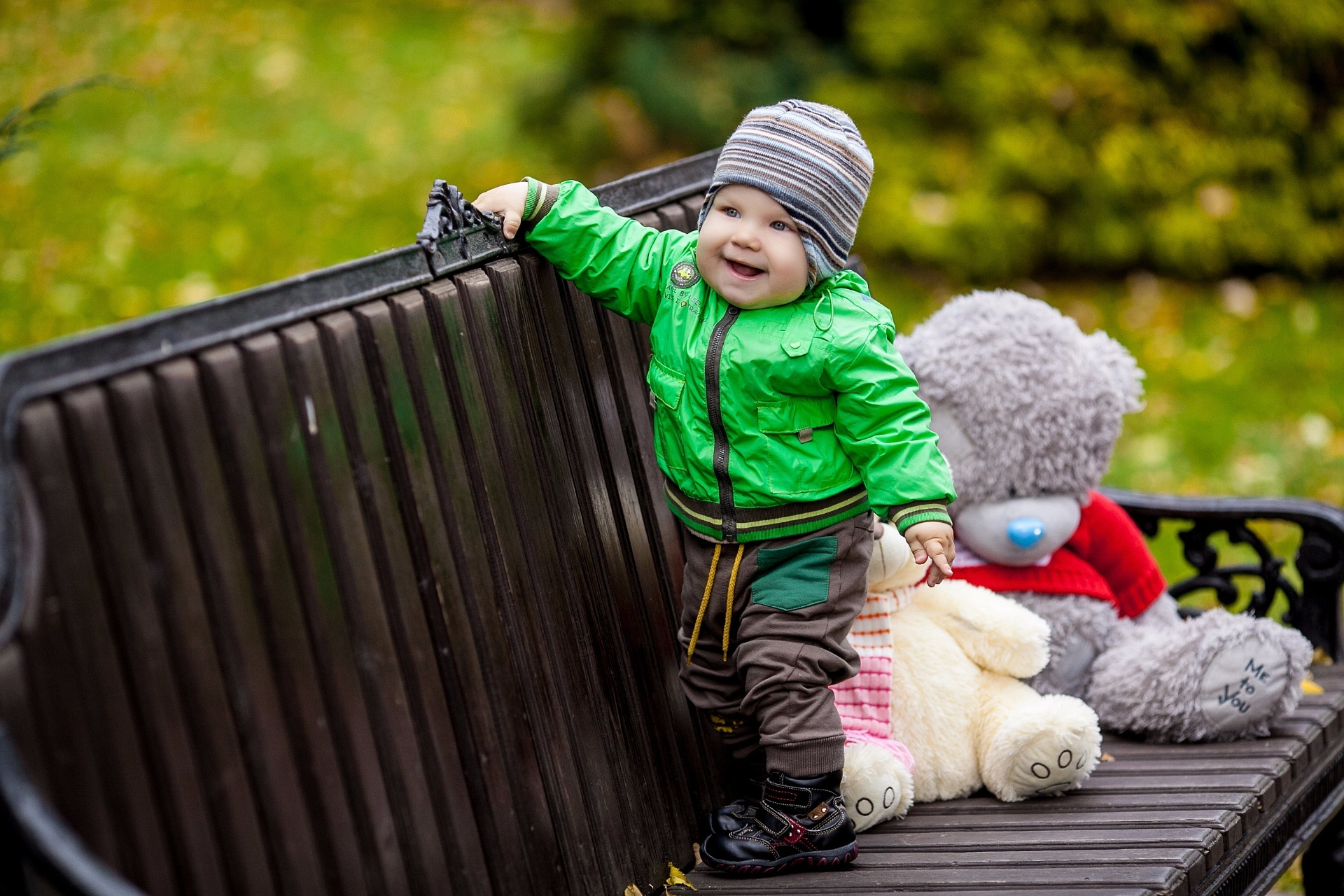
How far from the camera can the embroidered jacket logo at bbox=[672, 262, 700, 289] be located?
2.48 m

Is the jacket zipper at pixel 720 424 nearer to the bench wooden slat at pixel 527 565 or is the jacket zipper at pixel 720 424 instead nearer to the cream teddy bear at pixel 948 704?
the bench wooden slat at pixel 527 565

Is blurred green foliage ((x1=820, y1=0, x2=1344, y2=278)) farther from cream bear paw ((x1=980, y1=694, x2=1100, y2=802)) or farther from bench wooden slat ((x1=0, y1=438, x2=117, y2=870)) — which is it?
bench wooden slat ((x1=0, y1=438, x2=117, y2=870))

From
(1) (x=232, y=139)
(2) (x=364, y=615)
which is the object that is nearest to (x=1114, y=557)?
(2) (x=364, y=615)

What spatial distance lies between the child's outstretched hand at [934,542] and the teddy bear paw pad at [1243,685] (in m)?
0.98

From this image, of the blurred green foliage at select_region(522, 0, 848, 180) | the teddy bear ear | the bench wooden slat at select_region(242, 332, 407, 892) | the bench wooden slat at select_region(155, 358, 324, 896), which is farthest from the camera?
the blurred green foliage at select_region(522, 0, 848, 180)

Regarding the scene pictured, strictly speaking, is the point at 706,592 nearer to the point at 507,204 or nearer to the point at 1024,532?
the point at 507,204

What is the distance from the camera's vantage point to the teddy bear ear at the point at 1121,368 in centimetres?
321

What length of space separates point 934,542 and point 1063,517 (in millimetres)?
942

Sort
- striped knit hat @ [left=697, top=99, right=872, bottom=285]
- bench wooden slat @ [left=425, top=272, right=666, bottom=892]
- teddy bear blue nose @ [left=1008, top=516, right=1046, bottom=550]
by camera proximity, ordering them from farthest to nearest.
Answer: teddy bear blue nose @ [left=1008, top=516, right=1046, bottom=550], striped knit hat @ [left=697, top=99, right=872, bottom=285], bench wooden slat @ [left=425, top=272, right=666, bottom=892]

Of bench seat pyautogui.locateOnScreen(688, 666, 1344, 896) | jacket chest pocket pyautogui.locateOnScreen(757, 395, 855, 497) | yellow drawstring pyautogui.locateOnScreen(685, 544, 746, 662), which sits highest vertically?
jacket chest pocket pyautogui.locateOnScreen(757, 395, 855, 497)

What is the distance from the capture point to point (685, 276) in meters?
2.49

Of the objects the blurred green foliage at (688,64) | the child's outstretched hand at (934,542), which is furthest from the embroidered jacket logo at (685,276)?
the blurred green foliage at (688,64)

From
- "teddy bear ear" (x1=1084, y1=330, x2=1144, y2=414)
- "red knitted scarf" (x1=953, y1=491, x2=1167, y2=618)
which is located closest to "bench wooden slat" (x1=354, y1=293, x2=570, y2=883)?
"red knitted scarf" (x1=953, y1=491, x2=1167, y2=618)

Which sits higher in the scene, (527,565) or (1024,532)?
(527,565)
